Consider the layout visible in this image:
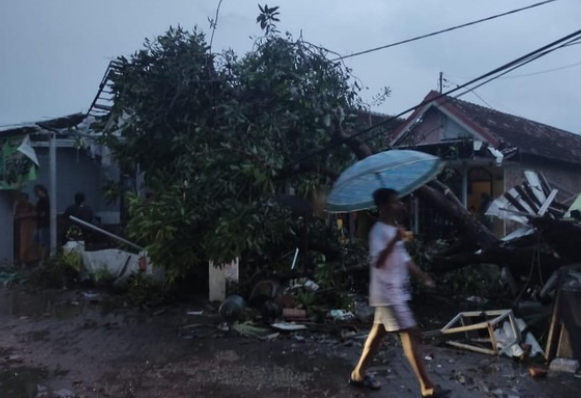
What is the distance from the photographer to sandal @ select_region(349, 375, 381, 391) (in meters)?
5.54

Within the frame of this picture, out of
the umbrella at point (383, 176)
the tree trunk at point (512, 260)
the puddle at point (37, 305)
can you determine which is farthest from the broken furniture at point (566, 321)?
the puddle at point (37, 305)

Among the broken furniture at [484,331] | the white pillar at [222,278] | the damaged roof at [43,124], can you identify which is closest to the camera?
the broken furniture at [484,331]

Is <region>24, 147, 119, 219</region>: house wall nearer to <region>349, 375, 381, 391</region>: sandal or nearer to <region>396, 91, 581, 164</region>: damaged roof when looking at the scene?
<region>396, 91, 581, 164</region>: damaged roof

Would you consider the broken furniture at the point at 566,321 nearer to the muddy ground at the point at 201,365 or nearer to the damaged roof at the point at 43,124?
the muddy ground at the point at 201,365

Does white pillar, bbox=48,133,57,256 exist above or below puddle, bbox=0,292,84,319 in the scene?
above

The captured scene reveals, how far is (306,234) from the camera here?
9680 millimetres

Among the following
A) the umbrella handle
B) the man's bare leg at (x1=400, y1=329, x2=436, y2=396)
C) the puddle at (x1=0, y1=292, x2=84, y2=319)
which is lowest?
the puddle at (x1=0, y1=292, x2=84, y2=319)

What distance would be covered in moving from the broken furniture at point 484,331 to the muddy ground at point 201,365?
19cm

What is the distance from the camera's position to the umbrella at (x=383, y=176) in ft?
19.9

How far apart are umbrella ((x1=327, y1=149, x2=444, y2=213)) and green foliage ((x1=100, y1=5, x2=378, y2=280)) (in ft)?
5.19

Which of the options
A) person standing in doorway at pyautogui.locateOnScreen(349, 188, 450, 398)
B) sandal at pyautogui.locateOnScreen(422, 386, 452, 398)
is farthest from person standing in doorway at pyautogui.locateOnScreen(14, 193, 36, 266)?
sandal at pyautogui.locateOnScreen(422, 386, 452, 398)

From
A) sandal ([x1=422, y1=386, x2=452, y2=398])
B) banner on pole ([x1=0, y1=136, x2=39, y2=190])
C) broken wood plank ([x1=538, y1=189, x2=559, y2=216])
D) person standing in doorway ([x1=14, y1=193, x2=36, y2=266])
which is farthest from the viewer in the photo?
person standing in doorway ([x1=14, y1=193, x2=36, y2=266])

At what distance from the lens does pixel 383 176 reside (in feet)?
20.0

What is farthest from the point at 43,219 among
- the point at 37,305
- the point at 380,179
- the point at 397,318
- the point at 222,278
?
the point at 397,318
